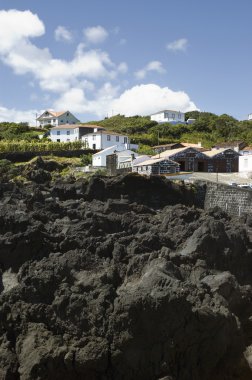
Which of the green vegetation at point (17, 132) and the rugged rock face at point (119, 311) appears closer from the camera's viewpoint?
the rugged rock face at point (119, 311)

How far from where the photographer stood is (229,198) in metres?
31.3

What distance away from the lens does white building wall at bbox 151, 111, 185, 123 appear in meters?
94.1

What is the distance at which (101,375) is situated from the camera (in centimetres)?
1013

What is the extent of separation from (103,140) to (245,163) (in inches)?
776

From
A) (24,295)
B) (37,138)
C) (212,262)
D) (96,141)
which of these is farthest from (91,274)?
(37,138)

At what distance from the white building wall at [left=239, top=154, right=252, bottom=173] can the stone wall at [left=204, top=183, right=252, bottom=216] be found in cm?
1519

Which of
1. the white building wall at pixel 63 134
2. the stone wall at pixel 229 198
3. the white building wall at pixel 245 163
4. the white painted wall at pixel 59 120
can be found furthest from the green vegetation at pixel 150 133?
the stone wall at pixel 229 198

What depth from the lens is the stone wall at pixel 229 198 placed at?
2998 centimetres

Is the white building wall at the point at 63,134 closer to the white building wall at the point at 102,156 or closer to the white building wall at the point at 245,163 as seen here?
the white building wall at the point at 102,156

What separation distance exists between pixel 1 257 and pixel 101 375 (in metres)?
6.98

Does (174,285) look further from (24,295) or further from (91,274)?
(24,295)

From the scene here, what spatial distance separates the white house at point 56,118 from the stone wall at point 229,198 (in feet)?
183

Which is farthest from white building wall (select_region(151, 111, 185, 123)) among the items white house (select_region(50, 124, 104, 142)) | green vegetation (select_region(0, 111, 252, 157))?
white house (select_region(50, 124, 104, 142))

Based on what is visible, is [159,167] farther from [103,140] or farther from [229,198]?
[103,140]
